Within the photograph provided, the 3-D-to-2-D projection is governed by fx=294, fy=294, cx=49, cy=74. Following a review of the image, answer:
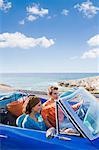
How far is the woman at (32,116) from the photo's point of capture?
1688 millimetres

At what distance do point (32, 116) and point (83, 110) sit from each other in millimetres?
309

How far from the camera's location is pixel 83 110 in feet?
5.47

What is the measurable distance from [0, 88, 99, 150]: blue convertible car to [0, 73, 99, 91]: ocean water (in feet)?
0.96

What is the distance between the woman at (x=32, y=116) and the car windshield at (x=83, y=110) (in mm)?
164

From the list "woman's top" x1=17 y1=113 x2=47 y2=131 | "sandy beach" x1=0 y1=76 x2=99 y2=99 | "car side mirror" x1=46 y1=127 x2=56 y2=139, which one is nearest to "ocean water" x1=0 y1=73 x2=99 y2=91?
"sandy beach" x1=0 y1=76 x2=99 y2=99

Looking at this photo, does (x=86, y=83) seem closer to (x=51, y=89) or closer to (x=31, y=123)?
(x=51, y=89)

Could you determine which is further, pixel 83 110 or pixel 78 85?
pixel 78 85

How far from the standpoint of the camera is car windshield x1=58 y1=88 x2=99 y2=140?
1.57m

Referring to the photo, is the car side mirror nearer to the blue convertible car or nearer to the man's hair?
the blue convertible car

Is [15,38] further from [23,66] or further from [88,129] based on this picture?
[88,129]

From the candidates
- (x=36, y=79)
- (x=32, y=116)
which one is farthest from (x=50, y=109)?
(x=36, y=79)


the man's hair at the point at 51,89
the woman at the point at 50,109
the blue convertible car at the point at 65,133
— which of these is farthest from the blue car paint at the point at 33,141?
the man's hair at the point at 51,89

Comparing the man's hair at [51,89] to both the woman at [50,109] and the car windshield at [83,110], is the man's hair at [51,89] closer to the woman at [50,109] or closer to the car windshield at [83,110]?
the woman at [50,109]

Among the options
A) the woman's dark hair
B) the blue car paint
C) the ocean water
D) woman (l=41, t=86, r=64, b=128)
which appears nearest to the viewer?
the blue car paint
